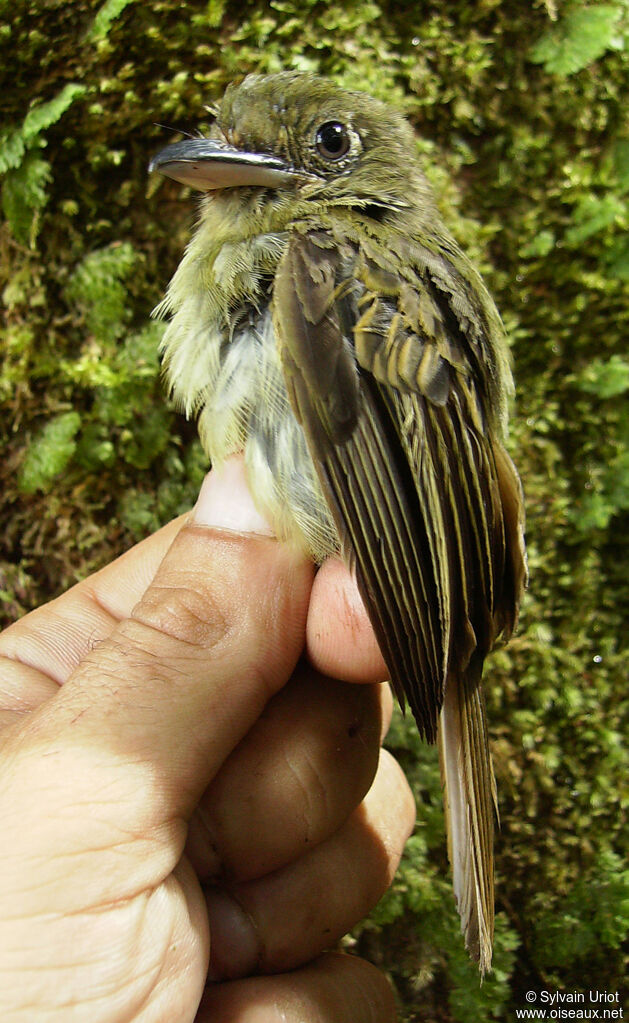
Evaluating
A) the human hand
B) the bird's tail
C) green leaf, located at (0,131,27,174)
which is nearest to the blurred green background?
green leaf, located at (0,131,27,174)

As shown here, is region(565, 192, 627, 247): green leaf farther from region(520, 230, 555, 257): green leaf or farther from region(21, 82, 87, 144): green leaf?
region(21, 82, 87, 144): green leaf

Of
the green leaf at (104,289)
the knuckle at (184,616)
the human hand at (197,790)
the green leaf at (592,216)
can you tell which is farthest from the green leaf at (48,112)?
the green leaf at (592,216)

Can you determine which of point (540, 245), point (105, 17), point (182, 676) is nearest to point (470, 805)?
point (182, 676)

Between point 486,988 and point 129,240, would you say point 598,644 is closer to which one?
point 486,988

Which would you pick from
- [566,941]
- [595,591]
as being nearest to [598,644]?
[595,591]

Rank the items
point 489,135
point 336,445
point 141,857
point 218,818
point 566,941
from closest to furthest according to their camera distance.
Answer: point 141,857 < point 336,445 < point 218,818 < point 566,941 < point 489,135

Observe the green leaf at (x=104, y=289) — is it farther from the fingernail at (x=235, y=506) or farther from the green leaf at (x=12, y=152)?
the fingernail at (x=235, y=506)
